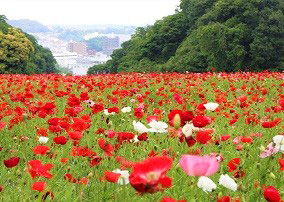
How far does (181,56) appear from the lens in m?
38.8

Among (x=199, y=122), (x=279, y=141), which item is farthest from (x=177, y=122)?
(x=279, y=141)

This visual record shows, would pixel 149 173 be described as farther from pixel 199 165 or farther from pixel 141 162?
pixel 199 165

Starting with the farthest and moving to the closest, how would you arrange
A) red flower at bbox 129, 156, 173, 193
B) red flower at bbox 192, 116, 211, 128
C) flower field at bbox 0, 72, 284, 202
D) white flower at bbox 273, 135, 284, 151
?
white flower at bbox 273, 135, 284, 151 → red flower at bbox 192, 116, 211, 128 → flower field at bbox 0, 72, 284, 202 → red flower at bbox 129, 156, 173, 193

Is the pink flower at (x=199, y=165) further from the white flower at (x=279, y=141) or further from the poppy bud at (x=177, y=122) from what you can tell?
the white flower at (x=279, y=141)

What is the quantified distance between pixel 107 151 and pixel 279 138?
107cm

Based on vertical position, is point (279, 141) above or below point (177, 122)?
below

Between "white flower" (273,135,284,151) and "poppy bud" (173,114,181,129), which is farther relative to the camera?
"white flower" (273,135,284,151)

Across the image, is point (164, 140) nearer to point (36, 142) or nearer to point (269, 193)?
point (36, 142)

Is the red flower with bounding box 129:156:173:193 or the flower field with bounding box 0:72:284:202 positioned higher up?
the red flower with bounding box 129:156:173:193

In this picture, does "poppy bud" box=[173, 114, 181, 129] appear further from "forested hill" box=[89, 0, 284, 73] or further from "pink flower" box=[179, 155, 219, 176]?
"forested hill" box=[89, 0, 284, 73]

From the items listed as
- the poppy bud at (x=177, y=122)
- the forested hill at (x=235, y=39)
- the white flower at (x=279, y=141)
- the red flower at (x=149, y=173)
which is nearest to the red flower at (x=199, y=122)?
the poppy bud at (x=177, y=122)

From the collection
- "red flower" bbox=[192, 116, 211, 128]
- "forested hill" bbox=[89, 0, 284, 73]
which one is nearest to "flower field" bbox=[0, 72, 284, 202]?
"red flower" bbox=[192, 116, 211, 128]

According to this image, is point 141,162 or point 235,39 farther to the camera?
point 235,39

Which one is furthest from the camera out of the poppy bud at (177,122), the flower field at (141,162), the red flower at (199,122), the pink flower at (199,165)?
the red flower at (199,122)
